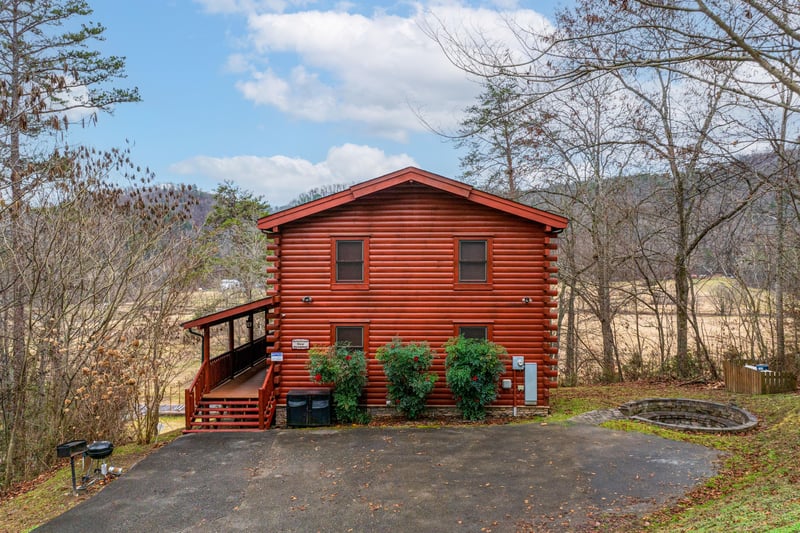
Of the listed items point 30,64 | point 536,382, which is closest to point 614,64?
point 536,382

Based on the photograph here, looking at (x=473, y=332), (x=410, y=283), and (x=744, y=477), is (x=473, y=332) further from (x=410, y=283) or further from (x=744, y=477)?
(x=744, y=477)

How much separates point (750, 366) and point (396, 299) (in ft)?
32.0

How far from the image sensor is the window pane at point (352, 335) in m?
12.1

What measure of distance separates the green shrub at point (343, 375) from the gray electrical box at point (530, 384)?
3788 millimetres

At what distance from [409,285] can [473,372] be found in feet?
8.08

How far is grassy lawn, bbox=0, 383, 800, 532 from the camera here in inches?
228

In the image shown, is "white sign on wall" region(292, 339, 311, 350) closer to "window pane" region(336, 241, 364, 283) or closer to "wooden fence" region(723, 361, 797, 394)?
"window pane" region(336, 241, 364, 283)

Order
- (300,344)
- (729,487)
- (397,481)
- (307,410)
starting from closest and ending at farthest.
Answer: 1. (729,487)
2. (397,481)
3. (307,410)
4. (300,344)

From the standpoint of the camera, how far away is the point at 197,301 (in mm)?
23125

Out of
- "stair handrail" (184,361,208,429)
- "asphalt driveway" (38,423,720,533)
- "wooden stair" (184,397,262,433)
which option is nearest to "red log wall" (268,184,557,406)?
"wooden stair" (184,397,262,433)

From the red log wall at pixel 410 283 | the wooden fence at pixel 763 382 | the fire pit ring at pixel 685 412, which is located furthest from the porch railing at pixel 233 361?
the wooden fence at pixel 763 382

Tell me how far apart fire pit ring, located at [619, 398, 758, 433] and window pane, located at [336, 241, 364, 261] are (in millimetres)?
7246

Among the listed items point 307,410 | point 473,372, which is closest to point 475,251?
point 473,372

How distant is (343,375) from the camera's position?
11320 mm
